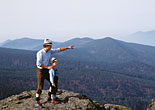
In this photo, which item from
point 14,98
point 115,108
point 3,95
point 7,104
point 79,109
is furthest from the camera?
point 3,95

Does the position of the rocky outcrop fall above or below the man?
below

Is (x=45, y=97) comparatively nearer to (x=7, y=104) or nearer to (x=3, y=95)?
(x=7, y=104)

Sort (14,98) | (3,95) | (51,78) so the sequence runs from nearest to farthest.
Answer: (51,78) → (14,98) → (3,95)

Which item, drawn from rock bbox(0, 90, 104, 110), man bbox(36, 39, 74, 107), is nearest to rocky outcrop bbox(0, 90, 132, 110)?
rock bbox(0, 90, 104, 110)

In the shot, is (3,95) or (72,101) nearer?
(72,101)

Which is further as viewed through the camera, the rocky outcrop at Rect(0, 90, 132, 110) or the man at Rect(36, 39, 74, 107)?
the rocky outcrop at Rect(0, 90, 132, 110)

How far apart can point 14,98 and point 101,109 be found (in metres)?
8.17

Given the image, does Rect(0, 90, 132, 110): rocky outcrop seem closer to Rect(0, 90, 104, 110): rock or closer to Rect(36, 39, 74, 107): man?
Rect(0, 90, 104, 110): rock

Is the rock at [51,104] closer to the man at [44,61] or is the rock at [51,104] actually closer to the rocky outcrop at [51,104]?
the rocky outcrop at [51,104]

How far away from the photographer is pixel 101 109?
53.3 ft

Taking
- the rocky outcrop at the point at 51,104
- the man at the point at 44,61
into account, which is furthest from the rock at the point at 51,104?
the man at the point at 44,61

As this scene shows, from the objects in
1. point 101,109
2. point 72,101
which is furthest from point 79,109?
point 101,109

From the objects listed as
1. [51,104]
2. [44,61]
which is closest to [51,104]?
[51,104]

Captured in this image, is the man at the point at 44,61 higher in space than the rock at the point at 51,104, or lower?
higher
